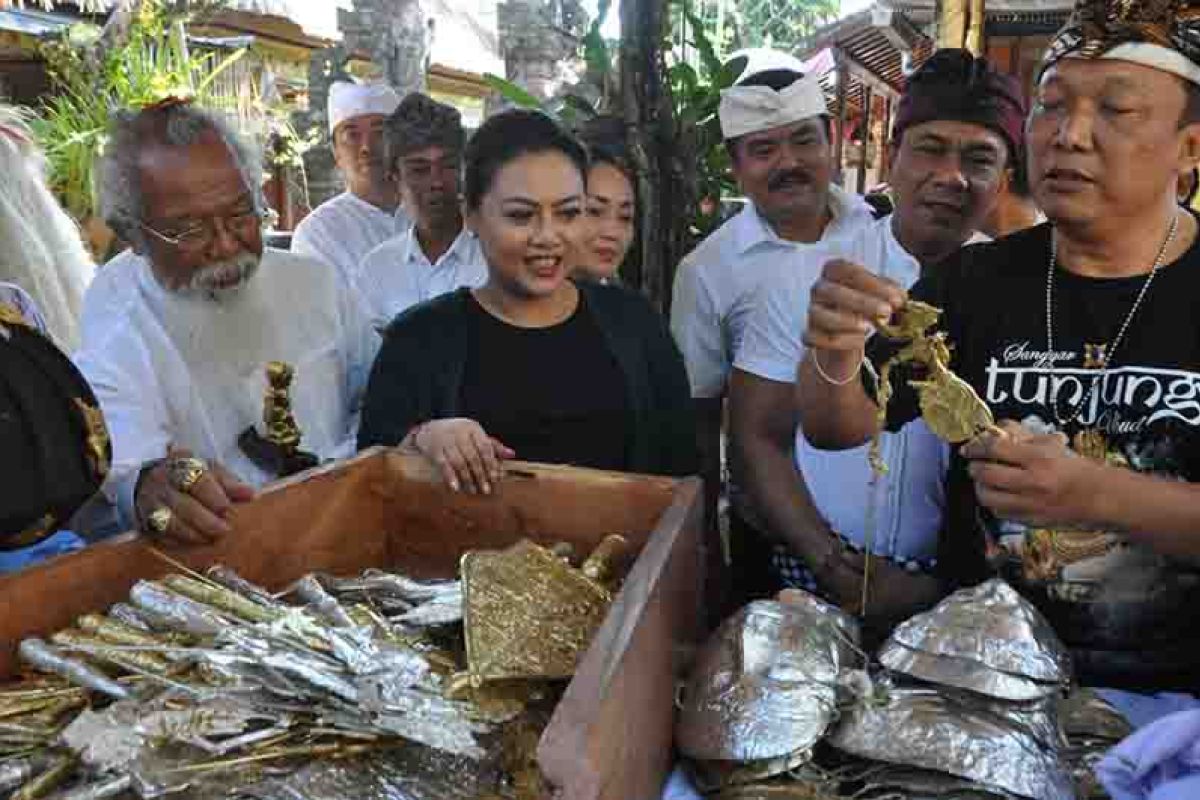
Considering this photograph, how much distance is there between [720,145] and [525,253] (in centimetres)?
152

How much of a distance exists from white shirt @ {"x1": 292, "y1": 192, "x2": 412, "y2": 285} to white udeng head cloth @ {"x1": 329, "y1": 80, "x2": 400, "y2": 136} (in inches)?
18.5

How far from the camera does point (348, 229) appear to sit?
13.0 feet

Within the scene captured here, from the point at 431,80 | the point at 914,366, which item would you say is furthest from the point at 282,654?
the point at 431,80

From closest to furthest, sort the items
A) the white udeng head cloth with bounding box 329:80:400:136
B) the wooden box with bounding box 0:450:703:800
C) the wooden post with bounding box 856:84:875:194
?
1. the wooden box with bounding box 0:450:703:800
2. the white udeng head cloth with bounding box 329:80:400:136
3. the wooden post with bounding box 856:84:875:194

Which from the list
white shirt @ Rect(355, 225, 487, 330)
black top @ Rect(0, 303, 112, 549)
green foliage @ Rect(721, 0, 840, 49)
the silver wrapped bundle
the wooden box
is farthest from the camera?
green foliage @ Rect(721, 0, 840, 49)

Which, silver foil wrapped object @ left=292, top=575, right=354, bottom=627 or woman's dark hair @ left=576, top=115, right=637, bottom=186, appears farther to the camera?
woman's dark hair @ left=576, top=115, right=637, bottom=186

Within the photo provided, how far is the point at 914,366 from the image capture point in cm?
150

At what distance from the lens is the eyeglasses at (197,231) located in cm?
205

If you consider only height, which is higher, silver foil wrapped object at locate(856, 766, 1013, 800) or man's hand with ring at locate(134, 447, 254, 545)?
man's hand with ring at locate(134, 447, 254, 545)

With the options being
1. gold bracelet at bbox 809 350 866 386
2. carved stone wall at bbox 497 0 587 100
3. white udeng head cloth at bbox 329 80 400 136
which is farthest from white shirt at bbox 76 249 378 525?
carved stone wall at bbox 497 0 587 100

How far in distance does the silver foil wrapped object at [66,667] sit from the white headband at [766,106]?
2.12 metres

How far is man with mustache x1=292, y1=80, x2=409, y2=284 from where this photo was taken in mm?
3898

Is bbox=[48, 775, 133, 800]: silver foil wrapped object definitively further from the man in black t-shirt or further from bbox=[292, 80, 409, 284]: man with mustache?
bbox=[292, 80, 409, 284]: man with mustache

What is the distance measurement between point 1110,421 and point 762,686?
67 cm
